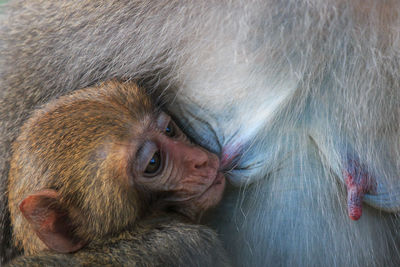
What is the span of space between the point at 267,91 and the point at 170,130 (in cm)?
28

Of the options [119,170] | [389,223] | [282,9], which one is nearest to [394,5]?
[282,9]

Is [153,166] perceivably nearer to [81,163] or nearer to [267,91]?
[81,163]

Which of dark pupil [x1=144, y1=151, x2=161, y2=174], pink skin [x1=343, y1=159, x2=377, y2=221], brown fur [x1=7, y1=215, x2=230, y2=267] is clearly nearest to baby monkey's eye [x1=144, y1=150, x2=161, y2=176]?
dark pupil [x1=144, y1=151, x2=161, y2=174]

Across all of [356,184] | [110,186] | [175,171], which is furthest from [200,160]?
[356,184]

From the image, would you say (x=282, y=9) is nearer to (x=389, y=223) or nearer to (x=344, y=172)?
(x=344, y=172)

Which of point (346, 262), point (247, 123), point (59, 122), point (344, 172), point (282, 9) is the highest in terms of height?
point (282, 9)

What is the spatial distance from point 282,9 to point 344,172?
1.25ft

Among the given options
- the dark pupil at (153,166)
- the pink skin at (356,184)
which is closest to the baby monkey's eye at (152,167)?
the dark pupil at (153,166)

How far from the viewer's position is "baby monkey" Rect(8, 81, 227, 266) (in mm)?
1397

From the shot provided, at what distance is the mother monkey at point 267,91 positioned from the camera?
133 centimetres

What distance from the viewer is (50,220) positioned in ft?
4.55

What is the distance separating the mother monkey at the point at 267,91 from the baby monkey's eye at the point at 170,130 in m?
0.04

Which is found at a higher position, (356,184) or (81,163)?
(81,163)

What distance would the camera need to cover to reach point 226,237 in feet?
5.20
